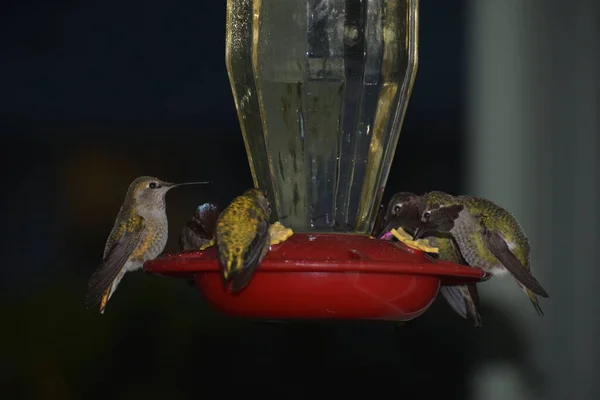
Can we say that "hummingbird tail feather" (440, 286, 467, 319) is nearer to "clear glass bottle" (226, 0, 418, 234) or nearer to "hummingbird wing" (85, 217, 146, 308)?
"clear glass bottle" (226, 0, 418, 234)

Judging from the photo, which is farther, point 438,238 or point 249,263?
point 438,238

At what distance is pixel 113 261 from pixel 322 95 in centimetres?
125

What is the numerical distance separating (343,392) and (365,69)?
3185 millimetres

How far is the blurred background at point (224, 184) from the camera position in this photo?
4.48 metres

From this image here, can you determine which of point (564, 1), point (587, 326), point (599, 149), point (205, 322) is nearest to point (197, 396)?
point (205, 322)

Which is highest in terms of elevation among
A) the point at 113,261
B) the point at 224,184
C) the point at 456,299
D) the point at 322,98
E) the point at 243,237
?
the point at 322,98

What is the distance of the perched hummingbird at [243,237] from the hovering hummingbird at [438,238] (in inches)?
21.5

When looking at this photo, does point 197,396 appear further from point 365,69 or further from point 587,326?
point 365,69

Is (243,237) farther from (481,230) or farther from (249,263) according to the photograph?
(481,230)

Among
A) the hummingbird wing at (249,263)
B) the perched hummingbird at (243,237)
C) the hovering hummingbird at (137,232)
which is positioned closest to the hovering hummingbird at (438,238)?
the perched hummingbird at (243,237)

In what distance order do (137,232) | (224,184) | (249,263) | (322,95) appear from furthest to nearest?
(224,184)
(137,232)
(322,95)
(249,263)

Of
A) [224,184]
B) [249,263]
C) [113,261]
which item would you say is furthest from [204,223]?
[224,184]

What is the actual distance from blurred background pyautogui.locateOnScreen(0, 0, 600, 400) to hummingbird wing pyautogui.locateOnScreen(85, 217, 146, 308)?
114 cm

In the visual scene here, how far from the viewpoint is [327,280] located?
7.38 feet
